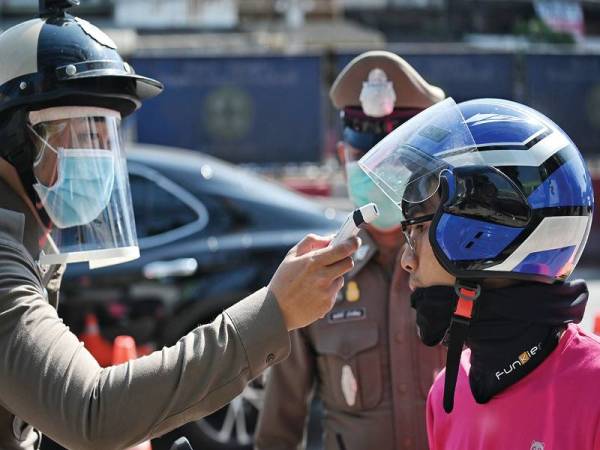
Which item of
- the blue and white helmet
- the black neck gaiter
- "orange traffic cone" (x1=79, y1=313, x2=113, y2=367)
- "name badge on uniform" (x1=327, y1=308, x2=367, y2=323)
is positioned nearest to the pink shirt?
the black neck gaiter

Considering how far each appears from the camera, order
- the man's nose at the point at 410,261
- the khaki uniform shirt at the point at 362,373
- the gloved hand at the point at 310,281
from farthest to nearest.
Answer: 1. the khaki uniform shirt at the point at 362,373
2. the man's nose at the point at 410,261
3. the gloved hand at the point at 310,281

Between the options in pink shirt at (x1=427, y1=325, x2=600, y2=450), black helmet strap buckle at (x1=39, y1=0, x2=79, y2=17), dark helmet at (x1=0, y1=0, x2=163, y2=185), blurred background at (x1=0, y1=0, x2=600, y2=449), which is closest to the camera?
pink shirt at (x1=427, y1=325, x2=600, y2=450)

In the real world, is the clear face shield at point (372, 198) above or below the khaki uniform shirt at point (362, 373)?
above

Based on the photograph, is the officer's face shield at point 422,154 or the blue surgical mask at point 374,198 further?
the blue surgical mask at point 374,198

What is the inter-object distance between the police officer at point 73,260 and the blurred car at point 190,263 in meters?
3.28

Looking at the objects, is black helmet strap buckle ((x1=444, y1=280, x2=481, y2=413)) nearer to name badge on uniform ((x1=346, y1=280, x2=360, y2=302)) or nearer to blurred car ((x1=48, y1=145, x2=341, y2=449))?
name badge on uniform ((x1=346, y1=280, x2=360, y2=302))

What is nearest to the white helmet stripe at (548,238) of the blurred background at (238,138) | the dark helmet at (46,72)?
the dark helmet at (46,72)

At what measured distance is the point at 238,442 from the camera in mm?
5699

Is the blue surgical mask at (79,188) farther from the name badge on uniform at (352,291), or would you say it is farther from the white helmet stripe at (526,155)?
the white helmet stripe at (526,155)

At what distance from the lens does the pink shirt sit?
1.83 meters

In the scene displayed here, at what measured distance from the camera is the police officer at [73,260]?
1.88m

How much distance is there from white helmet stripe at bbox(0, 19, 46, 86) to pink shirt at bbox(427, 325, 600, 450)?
4.33 ft

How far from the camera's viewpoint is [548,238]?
1966 millimetres

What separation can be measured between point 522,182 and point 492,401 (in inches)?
18.6
